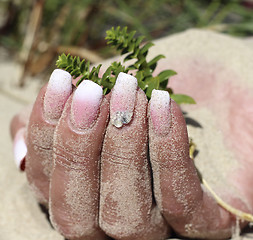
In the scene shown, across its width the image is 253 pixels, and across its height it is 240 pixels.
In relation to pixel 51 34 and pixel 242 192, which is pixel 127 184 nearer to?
pixel 242 192

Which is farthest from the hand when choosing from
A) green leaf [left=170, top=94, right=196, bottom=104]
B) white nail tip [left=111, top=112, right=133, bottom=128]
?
green leaf [left=170, top=94, right=196, bottom=104]

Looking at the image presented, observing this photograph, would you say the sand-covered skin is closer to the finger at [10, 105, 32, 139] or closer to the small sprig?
the small sprig

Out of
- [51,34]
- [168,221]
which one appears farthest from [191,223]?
[51,34]

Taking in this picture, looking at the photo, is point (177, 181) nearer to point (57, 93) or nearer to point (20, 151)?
point (57, 93)

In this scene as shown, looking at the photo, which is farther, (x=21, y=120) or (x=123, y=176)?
(x=21, y=120)

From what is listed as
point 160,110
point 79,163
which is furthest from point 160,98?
point 79,163

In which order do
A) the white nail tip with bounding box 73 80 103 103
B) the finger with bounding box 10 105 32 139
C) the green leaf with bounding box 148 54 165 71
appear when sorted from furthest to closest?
the finger with bounding box 10 105 32 139
the green leaf with bounding box 148 54 165 71
the white nail tip with bounding box 73 80 103 103

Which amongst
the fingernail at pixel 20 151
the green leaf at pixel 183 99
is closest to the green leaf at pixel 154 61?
the green leaf at pixel 183 99
